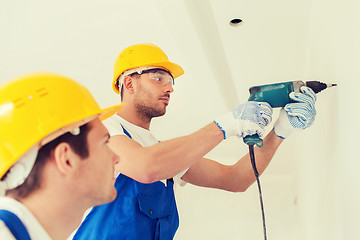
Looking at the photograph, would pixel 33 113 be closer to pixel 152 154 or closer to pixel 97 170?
pixel 97 170

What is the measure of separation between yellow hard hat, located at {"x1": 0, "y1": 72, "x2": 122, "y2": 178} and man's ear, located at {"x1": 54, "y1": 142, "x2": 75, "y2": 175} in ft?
0.16

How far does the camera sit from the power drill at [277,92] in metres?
1.68

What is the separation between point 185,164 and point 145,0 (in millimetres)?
1256

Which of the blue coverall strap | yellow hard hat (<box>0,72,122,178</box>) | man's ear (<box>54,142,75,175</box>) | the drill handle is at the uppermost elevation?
yellow hard hat (<box>0,72,122,178</box>)

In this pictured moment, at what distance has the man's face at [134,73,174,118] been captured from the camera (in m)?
2.04

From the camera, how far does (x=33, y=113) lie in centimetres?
112

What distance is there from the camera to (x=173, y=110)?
4.03 m

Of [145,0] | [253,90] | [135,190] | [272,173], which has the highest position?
[145,0]

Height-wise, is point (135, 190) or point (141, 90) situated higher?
point (141, 90)

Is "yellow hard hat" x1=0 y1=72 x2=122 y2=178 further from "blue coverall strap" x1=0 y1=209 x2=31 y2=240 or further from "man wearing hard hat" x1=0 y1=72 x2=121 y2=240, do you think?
"blue coverall strap" x1=0 y1=209 x2=31 y2=240

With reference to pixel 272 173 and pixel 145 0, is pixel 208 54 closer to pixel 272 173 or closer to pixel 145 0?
pixel 145 0

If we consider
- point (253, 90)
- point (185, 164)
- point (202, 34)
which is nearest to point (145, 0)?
point (202, 34)

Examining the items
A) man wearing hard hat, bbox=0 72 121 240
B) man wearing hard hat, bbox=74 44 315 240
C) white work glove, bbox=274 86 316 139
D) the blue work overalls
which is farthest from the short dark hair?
white work glove, bbox=274 86 316 139

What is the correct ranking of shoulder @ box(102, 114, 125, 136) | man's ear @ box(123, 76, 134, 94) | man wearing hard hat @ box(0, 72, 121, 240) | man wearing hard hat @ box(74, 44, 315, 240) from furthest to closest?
man's ear @ box(123, 76, 134, 94), shoulder @ box(102, 114, 125, 136), man wearing hard hat @ box(74, 44, 315, 240), man wearing hard hat @ box(0, 72, 121, 240)
